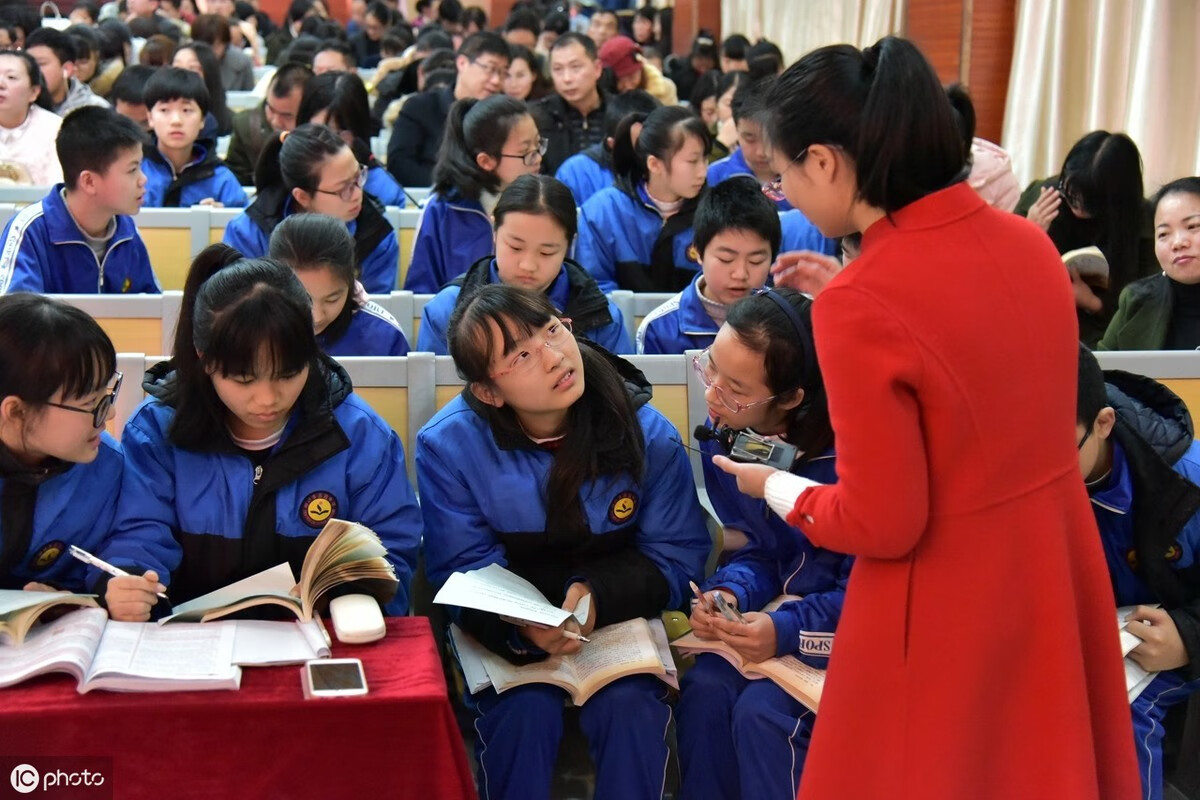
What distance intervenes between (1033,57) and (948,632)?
4781 millimetres

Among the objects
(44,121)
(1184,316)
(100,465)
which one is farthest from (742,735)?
(44,121)

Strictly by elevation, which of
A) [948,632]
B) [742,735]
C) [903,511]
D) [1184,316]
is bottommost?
[742,735]

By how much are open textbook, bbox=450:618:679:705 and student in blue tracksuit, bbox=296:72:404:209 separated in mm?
3415

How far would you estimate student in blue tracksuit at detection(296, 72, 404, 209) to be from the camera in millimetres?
5738

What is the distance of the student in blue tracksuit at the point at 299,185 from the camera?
14.0 ft

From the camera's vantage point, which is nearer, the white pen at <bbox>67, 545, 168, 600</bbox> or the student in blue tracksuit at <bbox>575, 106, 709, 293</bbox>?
the white pen at <bbox>67, 545, 168, 600</bbox>

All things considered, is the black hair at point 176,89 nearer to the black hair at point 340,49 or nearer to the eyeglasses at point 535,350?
the black hair at point 340,49

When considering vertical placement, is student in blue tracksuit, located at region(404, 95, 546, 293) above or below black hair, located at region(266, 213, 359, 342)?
below

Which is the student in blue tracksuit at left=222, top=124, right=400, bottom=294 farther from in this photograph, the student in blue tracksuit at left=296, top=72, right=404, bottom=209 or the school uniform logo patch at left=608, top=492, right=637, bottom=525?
the school uniform logo patch at left=608, top=492, right=637, bottom=525

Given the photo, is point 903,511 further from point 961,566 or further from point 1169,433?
point 1169,433

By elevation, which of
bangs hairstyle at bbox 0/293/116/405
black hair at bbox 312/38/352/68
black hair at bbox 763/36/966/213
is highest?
black hair at bbox 763/36/966/213

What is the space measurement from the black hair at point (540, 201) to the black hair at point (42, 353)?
149 centimetres

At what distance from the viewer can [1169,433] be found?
2.56 metres

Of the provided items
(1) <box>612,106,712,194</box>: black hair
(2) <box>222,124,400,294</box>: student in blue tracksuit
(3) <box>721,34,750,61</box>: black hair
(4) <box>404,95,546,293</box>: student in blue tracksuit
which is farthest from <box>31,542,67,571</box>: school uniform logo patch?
(3) <box>721,34,750,61</box>: black hair
